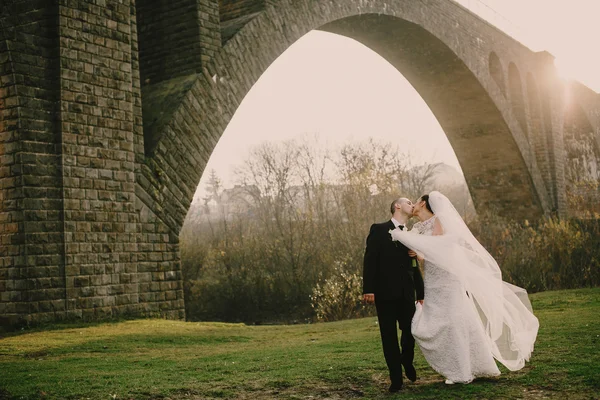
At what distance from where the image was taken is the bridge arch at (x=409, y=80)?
9812 millimetres

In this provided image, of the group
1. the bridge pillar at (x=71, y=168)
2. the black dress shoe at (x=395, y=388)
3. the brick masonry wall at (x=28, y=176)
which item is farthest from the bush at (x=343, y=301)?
the black dress shoe at (x=395, y=388)

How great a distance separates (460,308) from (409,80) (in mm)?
16180

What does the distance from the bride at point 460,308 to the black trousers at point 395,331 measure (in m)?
0.08

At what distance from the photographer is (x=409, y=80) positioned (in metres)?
20.1

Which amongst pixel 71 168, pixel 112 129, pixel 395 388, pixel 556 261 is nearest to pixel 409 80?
pixel 556 261

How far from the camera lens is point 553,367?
16.2 ft

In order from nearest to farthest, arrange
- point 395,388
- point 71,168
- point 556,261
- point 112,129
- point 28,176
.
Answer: point 395,388 < point 28,176 < point 71,168 < point 112,129 < point 556,261

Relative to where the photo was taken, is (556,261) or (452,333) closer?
(452,333)

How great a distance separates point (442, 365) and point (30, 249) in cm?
524

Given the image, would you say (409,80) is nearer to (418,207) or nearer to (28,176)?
(28,176)

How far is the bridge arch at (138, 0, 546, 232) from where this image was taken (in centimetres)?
981

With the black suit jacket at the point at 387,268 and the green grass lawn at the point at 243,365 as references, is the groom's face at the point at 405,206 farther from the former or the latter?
the green grass lawn at the point at 243,365

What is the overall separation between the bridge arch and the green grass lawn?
253 cm

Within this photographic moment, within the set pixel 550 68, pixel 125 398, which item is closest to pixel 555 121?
pixel 550 68
